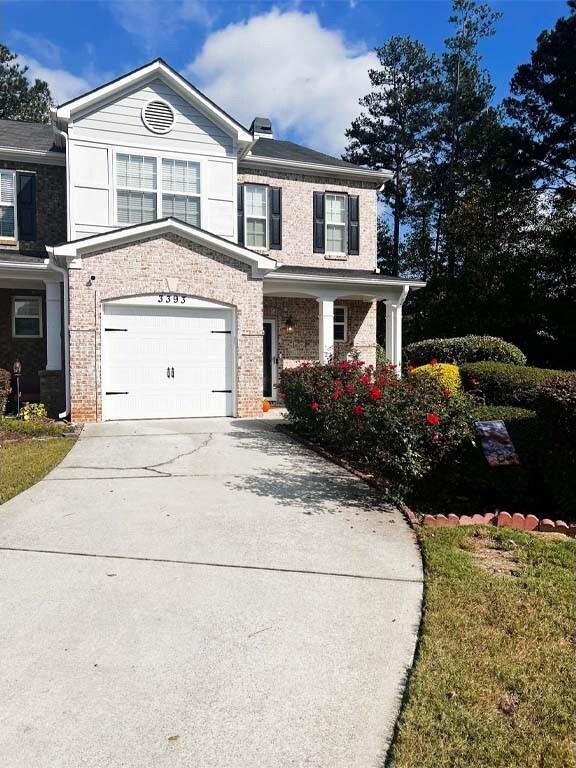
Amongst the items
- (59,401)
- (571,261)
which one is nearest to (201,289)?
(59,401)

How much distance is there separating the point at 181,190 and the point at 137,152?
1297 millimetres

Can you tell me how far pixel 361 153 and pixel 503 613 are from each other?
108 ft

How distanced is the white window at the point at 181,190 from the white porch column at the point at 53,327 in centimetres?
319

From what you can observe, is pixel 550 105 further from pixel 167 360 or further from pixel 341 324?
pixel 167 360

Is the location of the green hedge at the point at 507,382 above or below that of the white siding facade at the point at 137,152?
below

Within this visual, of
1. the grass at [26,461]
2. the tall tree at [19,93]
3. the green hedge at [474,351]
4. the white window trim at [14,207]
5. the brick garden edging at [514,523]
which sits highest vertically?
the tall tree at [19,93]

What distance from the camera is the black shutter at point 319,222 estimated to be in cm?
1638

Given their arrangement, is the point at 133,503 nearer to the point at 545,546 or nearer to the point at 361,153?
the point at 545,546

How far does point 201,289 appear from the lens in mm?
11914

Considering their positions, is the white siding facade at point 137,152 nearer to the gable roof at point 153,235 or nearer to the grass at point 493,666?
the gable roof at point 153,235

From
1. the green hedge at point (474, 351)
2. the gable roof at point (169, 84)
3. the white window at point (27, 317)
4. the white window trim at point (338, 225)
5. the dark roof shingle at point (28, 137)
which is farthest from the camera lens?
the white window trim at point (338, 225)

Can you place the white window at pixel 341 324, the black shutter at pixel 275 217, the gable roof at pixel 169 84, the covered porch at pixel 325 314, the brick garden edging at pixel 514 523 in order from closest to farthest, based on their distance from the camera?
the brick garden edging at pixel 514 523 → the gable roof at pixel 169 84 → the covered porch at pixel 325 314 → the black shutter at pixel 275 217 → the white window at pixel 341 324

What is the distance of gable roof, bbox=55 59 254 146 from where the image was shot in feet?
42.7

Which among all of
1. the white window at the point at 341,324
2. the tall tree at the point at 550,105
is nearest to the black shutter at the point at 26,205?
the white window at the point at 341,324
